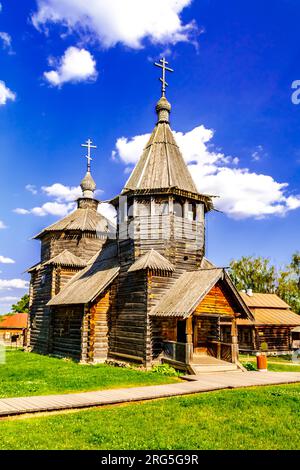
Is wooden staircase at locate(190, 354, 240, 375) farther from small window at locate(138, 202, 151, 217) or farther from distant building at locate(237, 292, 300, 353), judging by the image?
distant building at locate(237, 292, 300, 353)

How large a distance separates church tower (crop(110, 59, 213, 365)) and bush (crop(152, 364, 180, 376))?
0.89 metres

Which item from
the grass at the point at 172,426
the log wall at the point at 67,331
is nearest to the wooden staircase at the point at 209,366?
the grass at the point at 172,426

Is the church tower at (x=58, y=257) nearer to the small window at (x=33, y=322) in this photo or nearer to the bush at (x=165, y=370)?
the small window at (x=33, y=322)

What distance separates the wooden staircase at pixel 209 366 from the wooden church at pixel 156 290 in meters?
0.06

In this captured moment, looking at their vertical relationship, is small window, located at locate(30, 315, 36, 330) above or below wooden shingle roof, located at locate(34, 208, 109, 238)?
below

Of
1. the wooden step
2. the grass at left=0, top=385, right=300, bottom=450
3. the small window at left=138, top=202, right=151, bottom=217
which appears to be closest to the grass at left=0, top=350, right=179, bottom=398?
the wooden step

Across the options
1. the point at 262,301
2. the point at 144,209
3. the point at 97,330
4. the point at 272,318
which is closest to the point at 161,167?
the point at 144,209

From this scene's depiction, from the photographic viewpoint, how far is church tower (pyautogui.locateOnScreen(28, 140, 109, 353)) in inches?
1143

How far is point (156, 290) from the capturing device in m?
19.3

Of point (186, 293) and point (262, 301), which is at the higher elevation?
point (186, 293)

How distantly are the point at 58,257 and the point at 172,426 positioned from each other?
22574mm

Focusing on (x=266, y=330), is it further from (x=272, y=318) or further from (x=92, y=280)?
(x=92, y=280)

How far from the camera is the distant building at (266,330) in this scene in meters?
32.6
